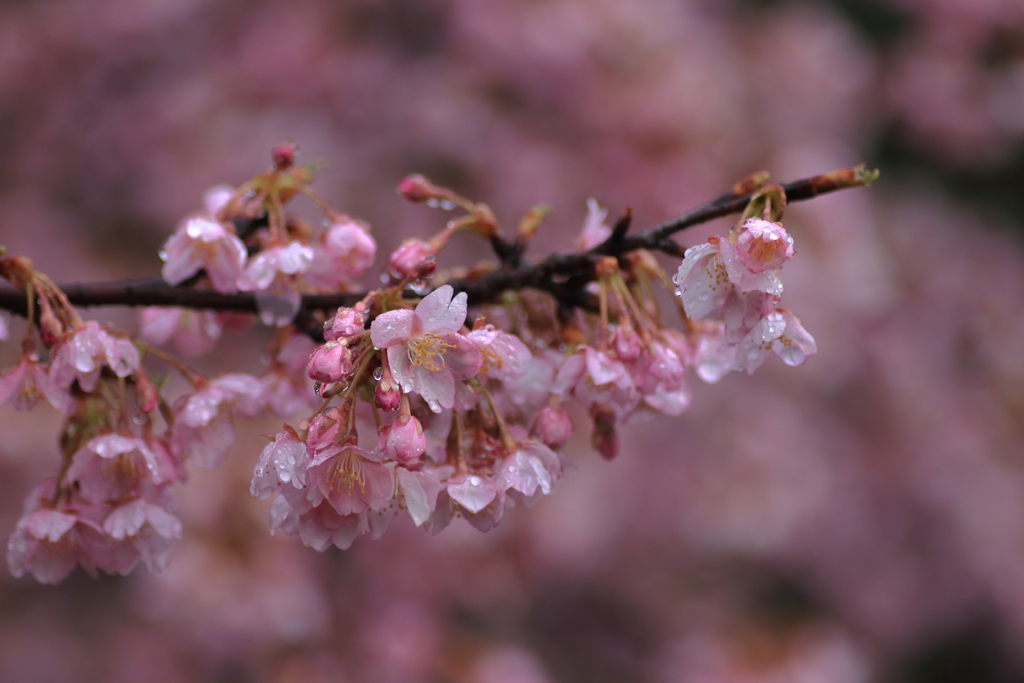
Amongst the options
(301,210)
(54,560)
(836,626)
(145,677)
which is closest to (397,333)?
(54,560)

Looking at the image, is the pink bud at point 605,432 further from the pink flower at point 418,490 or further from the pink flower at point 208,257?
the pink flower at point 208,257

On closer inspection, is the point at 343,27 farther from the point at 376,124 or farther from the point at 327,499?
the point at 327,499

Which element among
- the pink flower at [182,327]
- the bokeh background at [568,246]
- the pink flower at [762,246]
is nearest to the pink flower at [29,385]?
the pink flower at [182,327]

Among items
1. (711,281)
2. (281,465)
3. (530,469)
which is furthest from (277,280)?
(711,281)

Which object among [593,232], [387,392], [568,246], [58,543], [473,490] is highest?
[568,246]

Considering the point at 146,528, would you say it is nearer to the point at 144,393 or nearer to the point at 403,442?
the point at 144,393

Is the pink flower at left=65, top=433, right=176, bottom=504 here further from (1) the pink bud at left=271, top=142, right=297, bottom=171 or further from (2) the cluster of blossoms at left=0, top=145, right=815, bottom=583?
(1) the pink bud at left=271, top=142, right=297, bottom=171

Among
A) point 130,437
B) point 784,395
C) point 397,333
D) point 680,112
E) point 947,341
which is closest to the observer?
point 397,333

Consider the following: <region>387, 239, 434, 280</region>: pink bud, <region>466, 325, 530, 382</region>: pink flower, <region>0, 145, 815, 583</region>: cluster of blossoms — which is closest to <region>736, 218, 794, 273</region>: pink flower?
<region>0, 145, 815, 583</region>: cluster of blossoms
